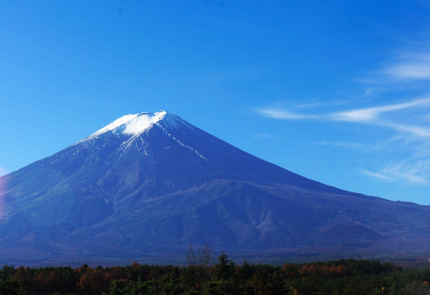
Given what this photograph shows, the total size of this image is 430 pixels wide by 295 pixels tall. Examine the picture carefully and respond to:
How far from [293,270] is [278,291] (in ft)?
109

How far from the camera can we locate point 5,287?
38844mm

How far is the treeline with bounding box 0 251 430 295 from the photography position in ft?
157

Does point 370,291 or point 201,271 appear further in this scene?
point 201,271

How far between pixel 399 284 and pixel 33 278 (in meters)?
36.8

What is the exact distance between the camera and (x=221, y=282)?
142ft

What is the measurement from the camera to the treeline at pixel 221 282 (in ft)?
157

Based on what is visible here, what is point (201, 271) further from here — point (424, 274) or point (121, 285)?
point (424, 274)

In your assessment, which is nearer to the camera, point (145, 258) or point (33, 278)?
point (33, 278)

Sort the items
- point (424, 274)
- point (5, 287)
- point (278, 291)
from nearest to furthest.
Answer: point (5, 287), point (278, 291), point (424, 274)

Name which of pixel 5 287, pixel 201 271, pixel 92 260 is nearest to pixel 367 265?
pixel 201 271

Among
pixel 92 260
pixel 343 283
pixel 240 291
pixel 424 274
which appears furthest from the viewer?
pixel 92 260

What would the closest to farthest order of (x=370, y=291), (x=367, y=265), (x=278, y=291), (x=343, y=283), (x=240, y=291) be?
(x=240, y=291) < (x=278, y=291) < (x=370, y=291) < (x=343, y=283) < (x=367, y=265)

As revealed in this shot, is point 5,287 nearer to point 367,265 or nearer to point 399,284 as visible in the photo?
point 399,284

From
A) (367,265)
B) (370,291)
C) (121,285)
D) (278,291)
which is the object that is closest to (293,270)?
(367,265)
